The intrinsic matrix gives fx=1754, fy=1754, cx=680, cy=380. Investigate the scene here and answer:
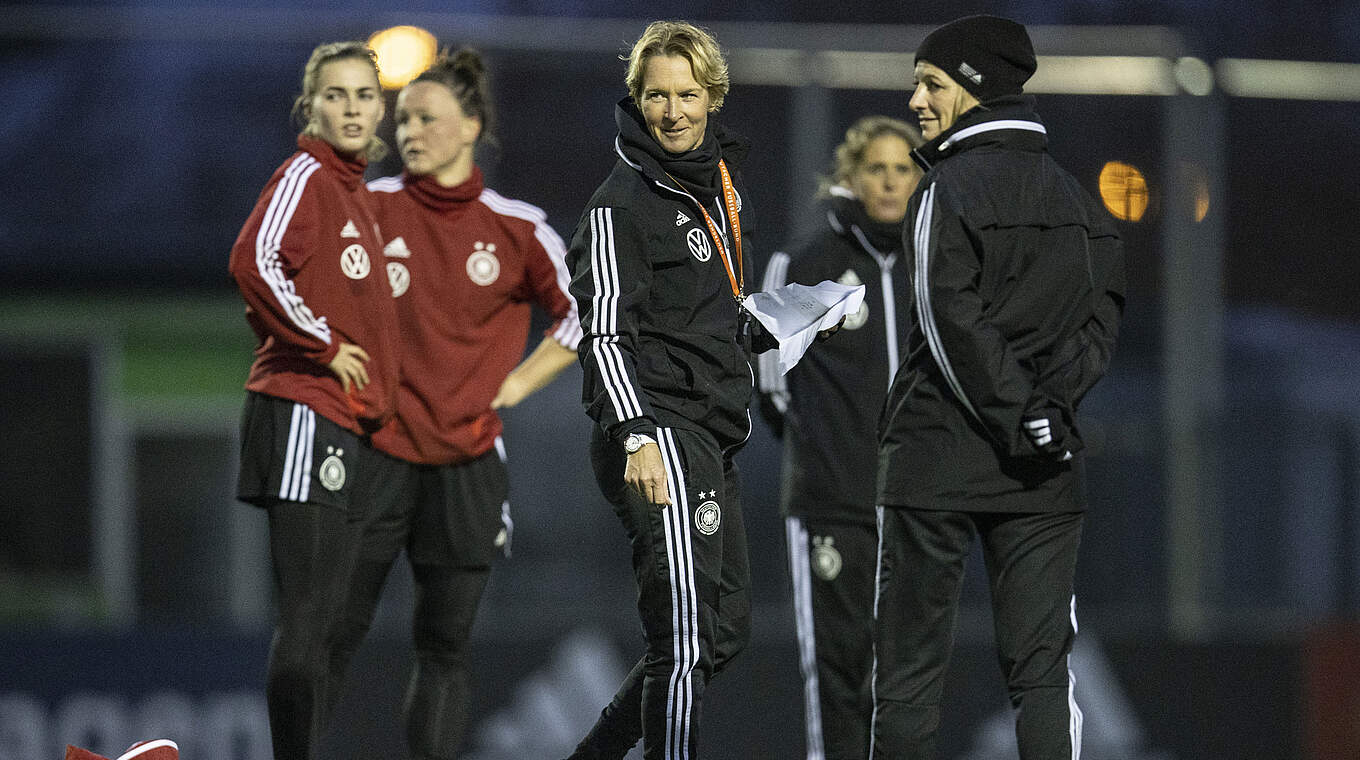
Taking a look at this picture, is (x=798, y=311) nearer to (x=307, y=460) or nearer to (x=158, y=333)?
(x=307, y=460)

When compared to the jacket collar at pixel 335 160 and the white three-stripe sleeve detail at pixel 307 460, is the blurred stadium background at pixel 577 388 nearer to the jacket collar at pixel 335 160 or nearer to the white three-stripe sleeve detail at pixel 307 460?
the white three-stripe sleeve detail at pixel 307 460

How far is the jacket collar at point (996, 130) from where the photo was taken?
13.4ft

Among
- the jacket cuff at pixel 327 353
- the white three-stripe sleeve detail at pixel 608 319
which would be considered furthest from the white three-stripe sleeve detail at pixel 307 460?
the white three-stripe sleeve detail at pixel 608 319

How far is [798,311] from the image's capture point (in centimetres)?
416

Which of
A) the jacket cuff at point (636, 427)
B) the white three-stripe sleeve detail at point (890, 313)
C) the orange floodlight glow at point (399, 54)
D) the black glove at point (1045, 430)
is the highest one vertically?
the orange floodlight glow at point (399, 54)

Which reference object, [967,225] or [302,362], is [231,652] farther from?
[967,225]

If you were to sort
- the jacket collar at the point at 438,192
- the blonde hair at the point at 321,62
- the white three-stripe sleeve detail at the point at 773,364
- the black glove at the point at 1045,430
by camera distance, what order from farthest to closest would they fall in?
the white three-stripe sleeve detail at the point at 773,364
the jacket collar at the point at 438,192
the blonde hair at the point at 321,62
the black glove at the point at 1045,430

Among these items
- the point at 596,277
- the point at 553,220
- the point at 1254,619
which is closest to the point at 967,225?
the point at 596,277

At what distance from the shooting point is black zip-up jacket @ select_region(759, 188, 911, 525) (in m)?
5.24

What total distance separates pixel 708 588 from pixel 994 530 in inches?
27.4

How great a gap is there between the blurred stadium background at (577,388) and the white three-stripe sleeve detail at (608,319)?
3.53m

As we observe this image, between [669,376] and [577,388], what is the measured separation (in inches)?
226

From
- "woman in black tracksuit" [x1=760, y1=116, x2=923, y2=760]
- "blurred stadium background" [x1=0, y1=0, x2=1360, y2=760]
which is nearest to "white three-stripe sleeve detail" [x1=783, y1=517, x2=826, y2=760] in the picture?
"woman in black tracksuit" [x1=760, y1=116, x2=923, y2=760]

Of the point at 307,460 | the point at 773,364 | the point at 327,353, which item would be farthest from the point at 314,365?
the point at 773,364
